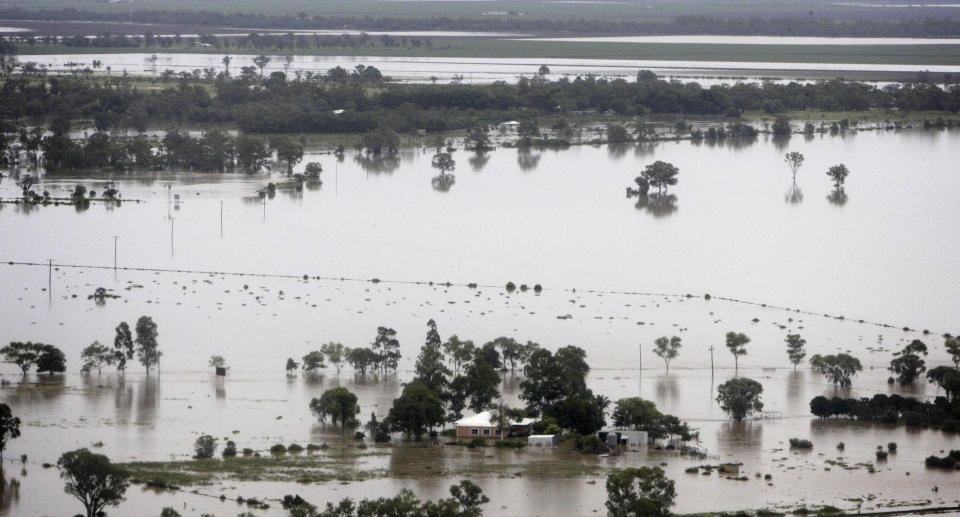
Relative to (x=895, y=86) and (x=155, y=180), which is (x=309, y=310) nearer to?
(x=155, y=180)

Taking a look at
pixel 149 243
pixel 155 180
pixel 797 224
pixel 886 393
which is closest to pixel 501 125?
pixel 155 180

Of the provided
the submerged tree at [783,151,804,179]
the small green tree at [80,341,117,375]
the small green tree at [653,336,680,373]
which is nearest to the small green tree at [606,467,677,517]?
the small green tree at [653,336,680,373]

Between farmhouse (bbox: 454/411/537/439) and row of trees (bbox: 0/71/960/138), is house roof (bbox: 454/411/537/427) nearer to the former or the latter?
farmhouse (bbox: 454/411/537/439)

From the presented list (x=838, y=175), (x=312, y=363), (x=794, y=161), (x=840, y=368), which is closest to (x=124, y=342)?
(x=312, y=363)

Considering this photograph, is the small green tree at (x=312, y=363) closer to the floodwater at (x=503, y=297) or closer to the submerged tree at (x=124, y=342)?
the floodwater at (x=503, y=297)

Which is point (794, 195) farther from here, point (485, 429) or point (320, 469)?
point (320, 469)

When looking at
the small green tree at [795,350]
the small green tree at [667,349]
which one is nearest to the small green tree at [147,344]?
the small green tree at [667,349]
